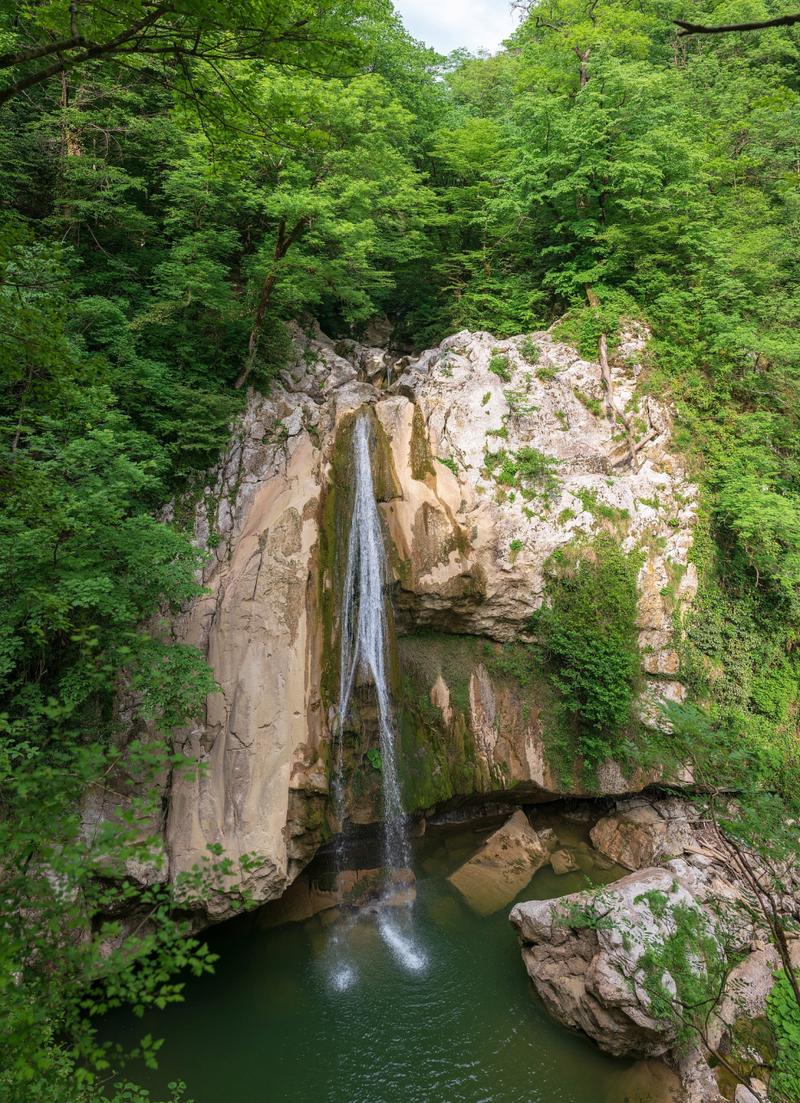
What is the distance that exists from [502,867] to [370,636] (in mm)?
4509

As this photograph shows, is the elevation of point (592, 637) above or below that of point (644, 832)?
above

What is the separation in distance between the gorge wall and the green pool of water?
1235 millimetres

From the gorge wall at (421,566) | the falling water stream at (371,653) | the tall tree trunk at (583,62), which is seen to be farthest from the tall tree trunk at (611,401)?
the tall tree trunk at (583,62)

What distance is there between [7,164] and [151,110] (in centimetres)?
355

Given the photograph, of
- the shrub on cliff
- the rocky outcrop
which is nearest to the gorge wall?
the shrub on cliff

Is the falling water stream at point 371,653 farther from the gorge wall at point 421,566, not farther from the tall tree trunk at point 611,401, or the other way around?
the tall tree trunk at point 611,401

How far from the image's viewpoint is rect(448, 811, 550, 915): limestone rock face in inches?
348

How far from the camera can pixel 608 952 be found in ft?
22.3

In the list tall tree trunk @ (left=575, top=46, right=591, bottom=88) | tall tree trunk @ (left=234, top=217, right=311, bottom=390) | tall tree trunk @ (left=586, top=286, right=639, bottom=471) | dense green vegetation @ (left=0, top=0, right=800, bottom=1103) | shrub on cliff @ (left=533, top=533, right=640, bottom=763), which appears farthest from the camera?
tall tree trunk @ (left=575, top=46, right=591, bottom=88)

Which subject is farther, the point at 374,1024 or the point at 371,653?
the point at 371,653

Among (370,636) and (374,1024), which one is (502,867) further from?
(370,636)

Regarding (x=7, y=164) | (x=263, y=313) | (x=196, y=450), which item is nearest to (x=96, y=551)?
(x=196, y=450)

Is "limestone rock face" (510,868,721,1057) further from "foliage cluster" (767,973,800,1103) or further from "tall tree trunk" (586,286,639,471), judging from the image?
"tall tree trunk" (586,286,639,471)

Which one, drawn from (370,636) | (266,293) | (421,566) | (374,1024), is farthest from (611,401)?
(374,1024)
